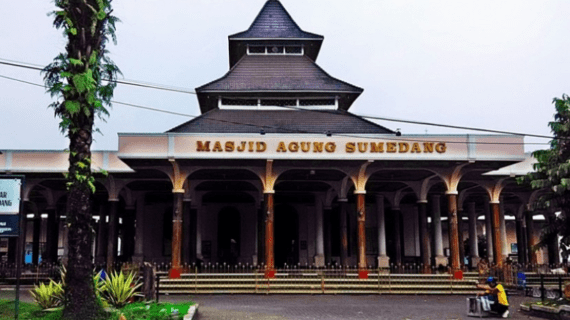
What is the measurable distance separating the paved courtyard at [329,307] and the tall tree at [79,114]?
3.49m

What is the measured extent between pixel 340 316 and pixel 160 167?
36.2ft

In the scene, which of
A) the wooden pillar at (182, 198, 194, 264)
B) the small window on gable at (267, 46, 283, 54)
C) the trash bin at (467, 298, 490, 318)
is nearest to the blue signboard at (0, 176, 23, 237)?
the trash bin at (467, 298, 490, 318)

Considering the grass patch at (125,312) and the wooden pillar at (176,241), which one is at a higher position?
the wooden pillar at (176,241)

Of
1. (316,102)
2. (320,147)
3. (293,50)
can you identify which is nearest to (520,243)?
(316,102)

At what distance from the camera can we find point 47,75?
11.4 meters

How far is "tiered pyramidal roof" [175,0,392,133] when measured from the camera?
2577cm

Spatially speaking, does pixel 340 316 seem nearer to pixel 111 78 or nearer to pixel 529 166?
pixel 111 78

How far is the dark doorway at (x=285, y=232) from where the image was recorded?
3125 cm

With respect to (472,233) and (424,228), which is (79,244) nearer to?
(424,228)

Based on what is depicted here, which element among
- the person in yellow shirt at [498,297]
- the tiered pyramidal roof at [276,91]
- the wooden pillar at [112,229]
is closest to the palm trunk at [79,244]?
the person in yellow shirt at [498,297]

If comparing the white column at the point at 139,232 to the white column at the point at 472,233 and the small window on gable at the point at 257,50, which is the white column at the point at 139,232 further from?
the white column at the point at 472,233

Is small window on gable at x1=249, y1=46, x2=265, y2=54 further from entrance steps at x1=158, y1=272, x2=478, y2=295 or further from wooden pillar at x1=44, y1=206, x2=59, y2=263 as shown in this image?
entrance steps at x1=158, y1=272, x2=478, y2=295

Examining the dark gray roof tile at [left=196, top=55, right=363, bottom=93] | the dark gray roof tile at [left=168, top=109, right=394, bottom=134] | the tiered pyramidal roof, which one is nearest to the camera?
the dark gray roof tile at [left=168, top=109, right=394, bottom=134]

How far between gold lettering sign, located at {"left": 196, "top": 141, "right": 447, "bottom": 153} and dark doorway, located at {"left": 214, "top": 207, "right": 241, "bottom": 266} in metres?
10.4
